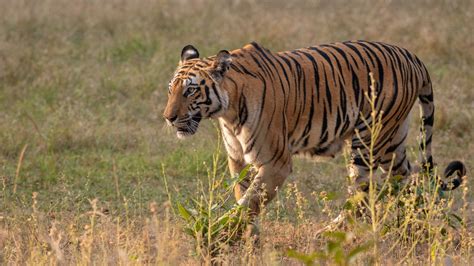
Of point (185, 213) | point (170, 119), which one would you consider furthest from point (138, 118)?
point (185, 213)

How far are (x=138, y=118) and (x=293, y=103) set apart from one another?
129 inches

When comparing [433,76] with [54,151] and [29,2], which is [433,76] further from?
[29,2]

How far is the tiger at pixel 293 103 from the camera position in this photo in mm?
5477

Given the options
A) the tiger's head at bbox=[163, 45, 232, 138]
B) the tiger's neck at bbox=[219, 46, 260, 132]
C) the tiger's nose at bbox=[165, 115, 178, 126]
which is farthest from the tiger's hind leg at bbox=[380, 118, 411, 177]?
the tiger's nose at bbox=[165, 115, 178, 126]

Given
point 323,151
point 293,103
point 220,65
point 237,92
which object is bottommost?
point 323,151

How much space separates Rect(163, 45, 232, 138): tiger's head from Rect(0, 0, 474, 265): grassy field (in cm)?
26

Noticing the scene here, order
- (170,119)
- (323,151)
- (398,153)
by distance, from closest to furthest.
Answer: (170,119) → (323,151) → (398,153)

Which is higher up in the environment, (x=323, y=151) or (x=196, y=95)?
(x=196, y=95)

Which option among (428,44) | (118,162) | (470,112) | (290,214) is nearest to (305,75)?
(290,214)

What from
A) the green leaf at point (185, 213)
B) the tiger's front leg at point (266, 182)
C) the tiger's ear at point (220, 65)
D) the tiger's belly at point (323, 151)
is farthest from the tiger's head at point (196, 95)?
the tiger's belly at point (323, 151)

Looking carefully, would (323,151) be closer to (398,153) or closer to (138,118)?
(398,153)

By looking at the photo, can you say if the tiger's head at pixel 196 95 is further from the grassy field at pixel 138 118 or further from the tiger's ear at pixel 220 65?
the grassy field at pixel 138 118

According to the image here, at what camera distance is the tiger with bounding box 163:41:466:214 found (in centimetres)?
548

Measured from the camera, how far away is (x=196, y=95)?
5453 mm
